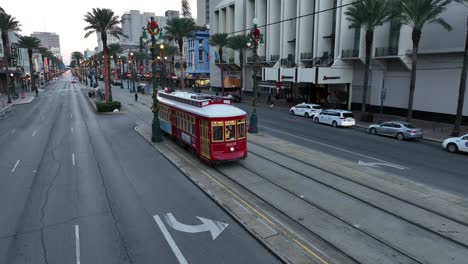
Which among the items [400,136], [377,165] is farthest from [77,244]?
[400,136]

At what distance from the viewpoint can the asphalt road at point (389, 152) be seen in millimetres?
15281

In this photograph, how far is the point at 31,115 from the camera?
126 feet

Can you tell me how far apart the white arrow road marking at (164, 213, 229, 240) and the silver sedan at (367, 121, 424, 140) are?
1978 centimetres

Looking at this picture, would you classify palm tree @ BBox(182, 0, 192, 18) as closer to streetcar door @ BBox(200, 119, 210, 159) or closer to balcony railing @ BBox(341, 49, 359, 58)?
balcony railing @ BBox(341, 49, 359, 58)

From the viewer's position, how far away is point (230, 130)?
16000mm

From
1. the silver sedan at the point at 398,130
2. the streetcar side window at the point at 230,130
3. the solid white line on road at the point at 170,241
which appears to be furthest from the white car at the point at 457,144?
the solid white line on road at the point at 170,241

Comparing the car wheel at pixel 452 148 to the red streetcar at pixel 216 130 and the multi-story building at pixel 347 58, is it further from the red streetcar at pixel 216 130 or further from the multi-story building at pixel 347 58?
the red streetcar at pixel 216 130

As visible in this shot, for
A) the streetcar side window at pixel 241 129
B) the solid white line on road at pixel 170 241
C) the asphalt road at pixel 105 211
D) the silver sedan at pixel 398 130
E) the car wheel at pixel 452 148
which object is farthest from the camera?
the silver sedan at pixel 398 130

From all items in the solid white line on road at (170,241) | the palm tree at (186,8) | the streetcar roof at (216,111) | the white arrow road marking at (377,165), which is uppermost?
the palm tree at (186,8)

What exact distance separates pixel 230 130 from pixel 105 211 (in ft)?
22.8

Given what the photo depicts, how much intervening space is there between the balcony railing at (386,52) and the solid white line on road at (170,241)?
32.3 metres

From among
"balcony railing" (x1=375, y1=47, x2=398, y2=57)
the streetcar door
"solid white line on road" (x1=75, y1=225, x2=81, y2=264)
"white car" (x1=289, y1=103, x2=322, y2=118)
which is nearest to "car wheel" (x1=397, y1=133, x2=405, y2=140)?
"white car" (x1=289, y1=103, x2=322, y2=118)

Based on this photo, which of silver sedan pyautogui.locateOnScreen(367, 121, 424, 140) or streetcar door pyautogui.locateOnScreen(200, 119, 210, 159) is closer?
streetcar door pyautogui.locateOnScreen(200, 119, 210, 159)

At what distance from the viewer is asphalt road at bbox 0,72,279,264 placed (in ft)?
28.6
